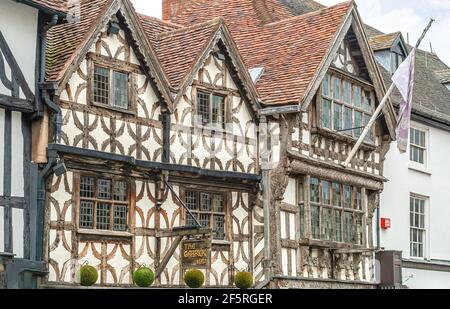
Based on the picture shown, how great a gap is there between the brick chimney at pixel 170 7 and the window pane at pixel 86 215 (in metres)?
11.0

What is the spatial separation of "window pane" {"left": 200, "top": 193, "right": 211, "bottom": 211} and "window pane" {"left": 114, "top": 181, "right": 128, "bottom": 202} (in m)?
2.13

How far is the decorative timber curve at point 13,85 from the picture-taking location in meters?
14.0

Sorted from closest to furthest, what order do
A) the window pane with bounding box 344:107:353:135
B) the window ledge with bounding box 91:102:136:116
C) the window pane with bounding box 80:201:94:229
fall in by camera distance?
the window pane with bounding box 80:201:94:229 → the window ledge with bounding box 91:102:136:116 → the window pane with bounding box 344:107:353:135

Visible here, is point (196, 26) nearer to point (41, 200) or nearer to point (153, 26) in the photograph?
point (153, 26)

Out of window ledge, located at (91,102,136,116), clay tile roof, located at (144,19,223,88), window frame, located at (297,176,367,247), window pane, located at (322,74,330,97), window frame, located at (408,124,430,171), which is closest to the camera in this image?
window ledge, located at (91,102,136,116)

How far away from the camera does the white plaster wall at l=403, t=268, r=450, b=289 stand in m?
23.5

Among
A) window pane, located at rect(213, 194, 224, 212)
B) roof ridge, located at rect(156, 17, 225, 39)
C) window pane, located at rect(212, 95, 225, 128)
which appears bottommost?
window pane, located at rect(213, 194, 224, 212)

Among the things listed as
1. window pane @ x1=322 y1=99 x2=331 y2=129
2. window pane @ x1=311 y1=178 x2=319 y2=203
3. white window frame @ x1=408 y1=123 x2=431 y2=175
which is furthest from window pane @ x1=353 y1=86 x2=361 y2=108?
white window frame @ x1=408 y1=123 x2=431 y2=175

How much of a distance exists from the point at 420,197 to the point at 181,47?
9602mm

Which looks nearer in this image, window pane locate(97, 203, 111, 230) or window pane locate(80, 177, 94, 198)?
window pane locate(80, 177, 94, 198)

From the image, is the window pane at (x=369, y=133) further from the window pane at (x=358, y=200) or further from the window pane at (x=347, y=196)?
the window pane at (x=347, y=196)

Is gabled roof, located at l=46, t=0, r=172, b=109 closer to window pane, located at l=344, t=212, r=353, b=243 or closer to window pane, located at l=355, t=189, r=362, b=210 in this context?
window pane, located at l=344, t=212, r=353, b=243

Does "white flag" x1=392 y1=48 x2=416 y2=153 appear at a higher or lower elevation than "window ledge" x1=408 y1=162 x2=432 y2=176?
higher

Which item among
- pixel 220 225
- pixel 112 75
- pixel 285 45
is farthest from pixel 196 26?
pixel 220 225
